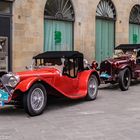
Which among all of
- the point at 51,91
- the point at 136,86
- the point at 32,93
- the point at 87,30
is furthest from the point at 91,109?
the point at 87,30

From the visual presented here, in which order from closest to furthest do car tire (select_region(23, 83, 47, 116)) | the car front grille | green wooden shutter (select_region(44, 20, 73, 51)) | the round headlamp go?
car tire (select_region(23, 83, 47, 116)) < the round headlamp < the car front grille < green wooden shutter (select_region(44, 20, 73, 51))

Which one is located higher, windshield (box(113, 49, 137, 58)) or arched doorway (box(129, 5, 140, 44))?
arched doorway (box(129, 5, 140, 44))

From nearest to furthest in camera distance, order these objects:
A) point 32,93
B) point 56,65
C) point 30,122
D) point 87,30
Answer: point 30,122
point 32,93
point 56,65
point 87,30

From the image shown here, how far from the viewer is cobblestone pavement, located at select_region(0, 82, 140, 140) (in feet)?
24.5

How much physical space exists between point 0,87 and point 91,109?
2348 mm

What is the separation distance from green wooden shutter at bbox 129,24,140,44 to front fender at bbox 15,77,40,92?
15209 mm

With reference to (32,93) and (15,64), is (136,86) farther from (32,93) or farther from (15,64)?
(32,93)

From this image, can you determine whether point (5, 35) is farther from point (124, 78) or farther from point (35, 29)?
point (124, 78)

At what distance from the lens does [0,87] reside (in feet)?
31.8

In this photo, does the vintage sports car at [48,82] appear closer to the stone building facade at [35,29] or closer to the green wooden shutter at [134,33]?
the stone building facade at [35,29]

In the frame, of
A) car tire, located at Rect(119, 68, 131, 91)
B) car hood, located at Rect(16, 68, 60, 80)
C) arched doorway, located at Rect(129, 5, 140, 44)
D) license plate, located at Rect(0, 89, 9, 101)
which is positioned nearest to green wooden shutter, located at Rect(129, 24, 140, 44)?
arched doorway, located at Rect(129, 5, 140, 44)

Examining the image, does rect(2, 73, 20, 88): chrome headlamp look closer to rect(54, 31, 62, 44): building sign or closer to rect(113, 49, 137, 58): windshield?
rect(113, 49, 137, 58): windshield

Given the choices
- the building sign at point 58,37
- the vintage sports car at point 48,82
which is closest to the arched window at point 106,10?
the building sign at point 58,37

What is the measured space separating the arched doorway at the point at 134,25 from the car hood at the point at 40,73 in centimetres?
1395
